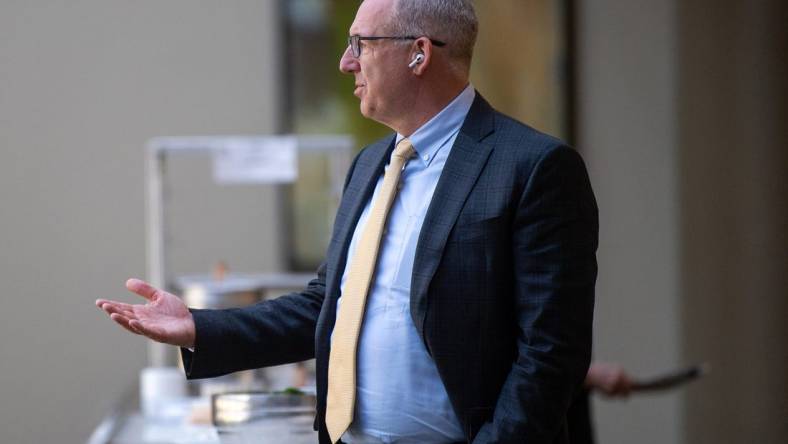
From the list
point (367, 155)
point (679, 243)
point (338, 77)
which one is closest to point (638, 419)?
point (679, 243)

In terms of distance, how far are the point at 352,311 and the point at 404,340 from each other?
0.10 m

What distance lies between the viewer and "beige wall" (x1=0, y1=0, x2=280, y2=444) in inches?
177

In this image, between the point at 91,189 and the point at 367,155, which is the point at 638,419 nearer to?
the point at 91,189

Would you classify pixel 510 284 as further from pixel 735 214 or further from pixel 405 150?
pixel 735 214

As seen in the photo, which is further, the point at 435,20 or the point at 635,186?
the point at 635,186

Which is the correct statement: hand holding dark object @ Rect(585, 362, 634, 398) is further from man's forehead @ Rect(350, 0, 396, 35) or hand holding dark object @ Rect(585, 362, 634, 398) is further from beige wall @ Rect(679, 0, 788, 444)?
man's forehead @ Rect(350, 0, 396, 35)

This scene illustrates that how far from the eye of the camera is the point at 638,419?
4.86 m

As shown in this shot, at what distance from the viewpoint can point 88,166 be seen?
451 centimetres

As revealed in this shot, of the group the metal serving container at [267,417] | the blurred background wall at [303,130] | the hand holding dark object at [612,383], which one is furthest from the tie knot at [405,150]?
the blurred background wall at [303,130]

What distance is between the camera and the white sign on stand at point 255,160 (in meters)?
3.47

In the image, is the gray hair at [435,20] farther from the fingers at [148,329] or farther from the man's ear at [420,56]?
the fingers at [148,329]

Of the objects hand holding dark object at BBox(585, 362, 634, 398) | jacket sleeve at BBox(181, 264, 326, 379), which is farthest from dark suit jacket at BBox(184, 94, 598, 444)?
hand holding dark object at BBox(585, 362, 634, 398)

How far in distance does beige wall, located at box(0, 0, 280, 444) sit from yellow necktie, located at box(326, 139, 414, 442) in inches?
115

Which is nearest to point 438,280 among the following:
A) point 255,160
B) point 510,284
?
point 510,284
